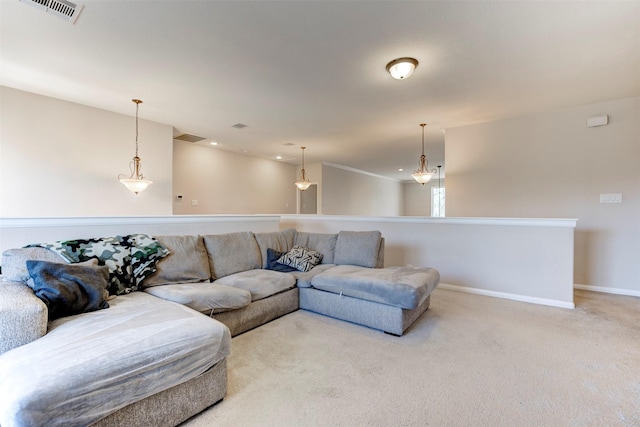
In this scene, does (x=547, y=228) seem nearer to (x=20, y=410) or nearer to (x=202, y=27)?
(x=202, y=27)

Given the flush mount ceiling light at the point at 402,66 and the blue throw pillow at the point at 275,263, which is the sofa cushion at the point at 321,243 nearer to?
the blue throw pillow at the point at 275,263

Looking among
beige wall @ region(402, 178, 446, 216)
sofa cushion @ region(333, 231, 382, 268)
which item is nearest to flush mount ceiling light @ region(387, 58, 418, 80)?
sofa cushion @ region(333, 231, 382, 268)

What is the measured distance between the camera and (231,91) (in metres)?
3.55

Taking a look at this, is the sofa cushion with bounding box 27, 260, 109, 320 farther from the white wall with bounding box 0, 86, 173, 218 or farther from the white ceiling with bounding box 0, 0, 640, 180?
the white wall with bounding box 0, 86, 173, 218

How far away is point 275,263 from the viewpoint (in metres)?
3.48

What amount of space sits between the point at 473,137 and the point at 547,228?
6.86ft

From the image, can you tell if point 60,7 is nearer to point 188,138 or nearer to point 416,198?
point 188,138

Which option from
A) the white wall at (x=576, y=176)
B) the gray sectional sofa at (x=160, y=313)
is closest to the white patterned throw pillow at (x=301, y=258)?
the gray sectional sofa at (x=160, y=313)

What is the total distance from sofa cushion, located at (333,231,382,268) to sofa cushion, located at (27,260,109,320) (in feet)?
7.94

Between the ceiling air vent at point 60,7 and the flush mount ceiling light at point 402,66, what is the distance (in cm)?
257

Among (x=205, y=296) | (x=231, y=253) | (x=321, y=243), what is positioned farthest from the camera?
(x=321, y=243)

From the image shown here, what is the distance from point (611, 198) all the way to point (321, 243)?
407 centimetres

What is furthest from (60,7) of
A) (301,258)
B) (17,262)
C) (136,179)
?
(301,258)

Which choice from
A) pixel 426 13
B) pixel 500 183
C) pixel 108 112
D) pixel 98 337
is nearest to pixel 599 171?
pixel 500 183
